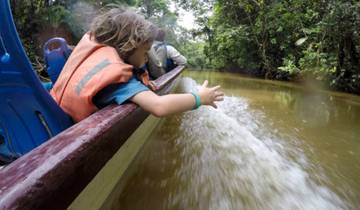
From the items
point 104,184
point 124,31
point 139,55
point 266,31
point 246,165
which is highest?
point 124,31

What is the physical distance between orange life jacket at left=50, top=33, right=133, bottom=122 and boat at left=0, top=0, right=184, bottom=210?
0.07 m

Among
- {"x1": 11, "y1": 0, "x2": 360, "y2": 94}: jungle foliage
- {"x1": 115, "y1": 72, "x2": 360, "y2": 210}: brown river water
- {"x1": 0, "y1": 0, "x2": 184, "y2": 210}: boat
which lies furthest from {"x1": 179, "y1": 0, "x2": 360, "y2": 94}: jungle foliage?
{"x1": 0, "y1": 0, "x2": 184, "y2": 210}: boat

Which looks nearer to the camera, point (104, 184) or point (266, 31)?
point (104, 184)

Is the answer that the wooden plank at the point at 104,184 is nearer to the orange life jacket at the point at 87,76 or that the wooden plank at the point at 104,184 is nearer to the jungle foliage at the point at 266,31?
the orange life jacket at the point at 87,76

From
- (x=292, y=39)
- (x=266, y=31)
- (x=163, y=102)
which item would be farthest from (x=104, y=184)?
(x=266, y=31)

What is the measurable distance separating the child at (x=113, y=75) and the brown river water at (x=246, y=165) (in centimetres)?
55

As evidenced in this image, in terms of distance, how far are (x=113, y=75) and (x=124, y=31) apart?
0.93ft

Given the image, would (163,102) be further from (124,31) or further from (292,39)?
(292,39)

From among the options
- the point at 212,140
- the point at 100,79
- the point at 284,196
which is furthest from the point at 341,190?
the point at 100,79

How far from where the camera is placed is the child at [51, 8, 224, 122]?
45.2 inches

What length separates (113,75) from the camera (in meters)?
1.11

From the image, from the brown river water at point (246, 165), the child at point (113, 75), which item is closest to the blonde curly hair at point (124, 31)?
the child at point (113, 75)

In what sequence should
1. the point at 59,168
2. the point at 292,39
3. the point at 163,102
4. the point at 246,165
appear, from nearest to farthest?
1. the point at 59,168
2. the point at 163,102
3. the point at 246,165
4. the point at 292,39

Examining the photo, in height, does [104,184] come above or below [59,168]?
below
